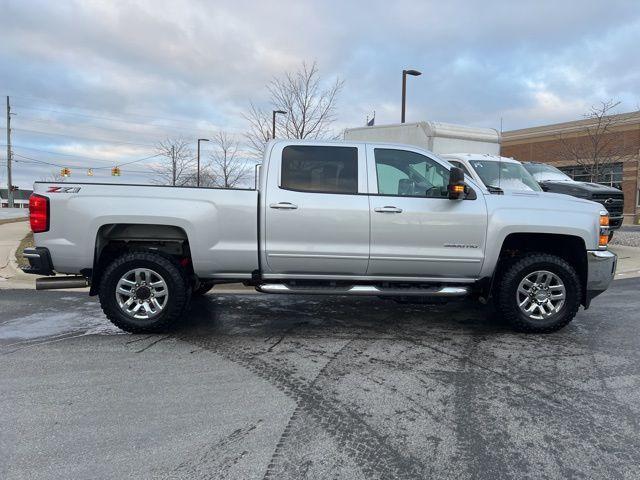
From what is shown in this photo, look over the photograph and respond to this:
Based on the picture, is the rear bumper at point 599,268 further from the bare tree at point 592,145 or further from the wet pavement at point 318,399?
the bare tree at point 592,145

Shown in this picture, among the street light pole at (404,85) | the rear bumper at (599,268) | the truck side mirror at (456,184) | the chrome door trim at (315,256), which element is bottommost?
the rear bumper at (599,268)

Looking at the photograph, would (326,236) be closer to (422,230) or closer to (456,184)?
(422,230)

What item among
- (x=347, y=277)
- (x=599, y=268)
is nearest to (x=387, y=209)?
(x=347, y=277)

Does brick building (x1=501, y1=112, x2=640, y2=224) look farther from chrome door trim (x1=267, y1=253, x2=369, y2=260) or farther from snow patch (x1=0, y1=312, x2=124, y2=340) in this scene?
snow patch (x1=0, y1=312, x2=124, y2=340)

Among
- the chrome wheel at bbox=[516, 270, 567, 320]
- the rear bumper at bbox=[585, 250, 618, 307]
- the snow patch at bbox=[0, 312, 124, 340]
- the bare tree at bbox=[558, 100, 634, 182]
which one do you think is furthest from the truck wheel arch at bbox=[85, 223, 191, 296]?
the bare tree at bbox=[558, 100, 634, 182]

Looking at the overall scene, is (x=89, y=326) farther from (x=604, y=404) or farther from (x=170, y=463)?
(x=604, y=404)

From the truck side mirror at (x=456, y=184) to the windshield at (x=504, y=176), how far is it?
3.97 meters

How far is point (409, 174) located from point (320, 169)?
971 millimetres

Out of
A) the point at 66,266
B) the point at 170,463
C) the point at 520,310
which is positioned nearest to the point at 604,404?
the point at 520,310

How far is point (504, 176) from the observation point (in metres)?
9.12

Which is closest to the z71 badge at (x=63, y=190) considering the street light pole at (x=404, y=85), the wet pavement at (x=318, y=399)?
the wet pavement at (x=318, y=399)

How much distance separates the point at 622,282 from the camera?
9.03m

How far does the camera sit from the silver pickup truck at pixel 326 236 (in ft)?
16.4

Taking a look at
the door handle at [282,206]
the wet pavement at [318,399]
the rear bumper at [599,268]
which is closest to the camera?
the wet pavement at [318,399]
